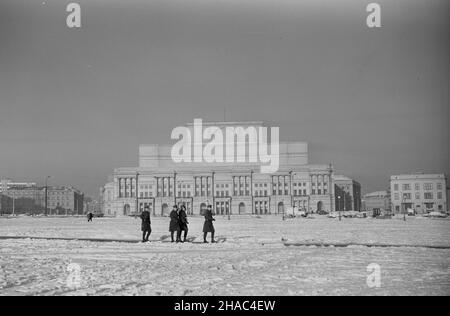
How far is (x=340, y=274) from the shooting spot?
965cm

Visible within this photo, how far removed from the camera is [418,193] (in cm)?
6931

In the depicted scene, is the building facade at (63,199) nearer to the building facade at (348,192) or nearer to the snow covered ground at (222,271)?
the building facade at (348,192)

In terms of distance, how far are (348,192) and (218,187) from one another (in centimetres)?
2828

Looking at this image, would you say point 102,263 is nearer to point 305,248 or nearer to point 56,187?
point 305,248

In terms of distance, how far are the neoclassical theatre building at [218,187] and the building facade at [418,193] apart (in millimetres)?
22465

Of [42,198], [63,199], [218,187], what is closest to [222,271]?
[218,187]

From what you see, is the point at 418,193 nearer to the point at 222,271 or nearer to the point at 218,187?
the point at 218,187

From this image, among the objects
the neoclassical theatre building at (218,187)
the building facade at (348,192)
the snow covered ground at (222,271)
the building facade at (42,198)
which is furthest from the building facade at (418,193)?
the building facade at (42,198)

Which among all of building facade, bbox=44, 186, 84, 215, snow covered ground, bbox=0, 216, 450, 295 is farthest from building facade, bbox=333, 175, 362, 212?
snow covered ground, bbox=0, 216, 450, 295

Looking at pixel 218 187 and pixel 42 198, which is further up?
pixel 218 187

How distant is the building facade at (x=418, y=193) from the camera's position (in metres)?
63.6

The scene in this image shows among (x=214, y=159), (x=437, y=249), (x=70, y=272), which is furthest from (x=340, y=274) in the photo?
(x=214, y=159)

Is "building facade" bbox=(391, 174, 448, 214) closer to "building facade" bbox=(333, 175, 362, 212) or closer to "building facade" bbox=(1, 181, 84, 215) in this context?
"building facade" bbox=(333, 175, 362, 212)

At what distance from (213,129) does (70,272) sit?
69.2 meters
